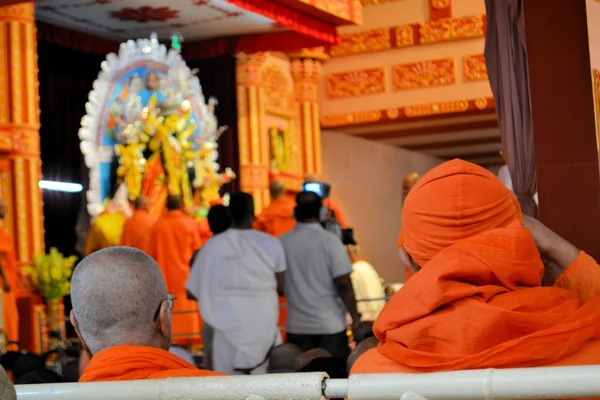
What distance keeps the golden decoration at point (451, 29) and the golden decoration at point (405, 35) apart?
12cm

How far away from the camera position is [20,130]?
1002 centimetres

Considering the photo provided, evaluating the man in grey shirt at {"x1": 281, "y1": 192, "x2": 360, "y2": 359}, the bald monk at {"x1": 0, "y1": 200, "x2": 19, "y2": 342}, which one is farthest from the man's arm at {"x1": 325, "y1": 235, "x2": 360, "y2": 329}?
the bald monk at {"x1": 0, "y1": 200, "x2": 19, "y2": 342}

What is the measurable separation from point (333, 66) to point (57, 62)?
13.0ft

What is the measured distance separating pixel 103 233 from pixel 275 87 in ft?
13.5

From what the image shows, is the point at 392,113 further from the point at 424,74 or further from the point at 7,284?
the point at 7,284

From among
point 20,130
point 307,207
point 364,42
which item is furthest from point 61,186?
point 307,207

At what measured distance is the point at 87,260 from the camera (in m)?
2.21

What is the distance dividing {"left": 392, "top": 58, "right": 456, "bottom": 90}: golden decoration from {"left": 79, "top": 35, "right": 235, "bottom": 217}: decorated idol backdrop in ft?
8.58

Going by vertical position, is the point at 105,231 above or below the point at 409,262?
above

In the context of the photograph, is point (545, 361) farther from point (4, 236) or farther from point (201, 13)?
point (201, 13)

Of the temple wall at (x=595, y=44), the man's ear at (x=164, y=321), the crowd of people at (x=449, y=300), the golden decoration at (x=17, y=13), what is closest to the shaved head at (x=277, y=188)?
the golden decoration at (x=17, y=13)

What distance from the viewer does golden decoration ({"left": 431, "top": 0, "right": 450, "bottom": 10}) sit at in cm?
1335

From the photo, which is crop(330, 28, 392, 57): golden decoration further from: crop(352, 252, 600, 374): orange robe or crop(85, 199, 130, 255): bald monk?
crop(352, 252, 600, 374): orange robe

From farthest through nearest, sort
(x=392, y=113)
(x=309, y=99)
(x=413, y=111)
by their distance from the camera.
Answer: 1. (x=309, y=99)
2. (x=392, y=113)
3. (x=413, y=111)
